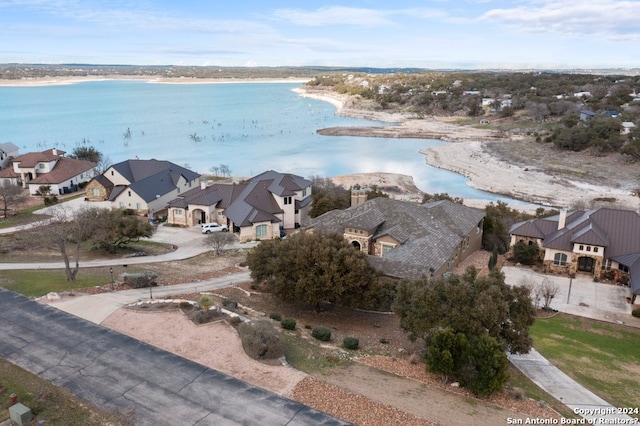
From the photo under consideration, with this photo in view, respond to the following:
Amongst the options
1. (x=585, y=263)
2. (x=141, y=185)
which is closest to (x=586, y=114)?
(x=585, y=263)

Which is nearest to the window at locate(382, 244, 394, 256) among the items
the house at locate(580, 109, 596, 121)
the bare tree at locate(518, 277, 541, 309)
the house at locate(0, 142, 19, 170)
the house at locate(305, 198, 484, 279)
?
the house at locate(305, 198, 484, 279)

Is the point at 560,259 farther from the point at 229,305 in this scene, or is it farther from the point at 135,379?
the point at 135,379

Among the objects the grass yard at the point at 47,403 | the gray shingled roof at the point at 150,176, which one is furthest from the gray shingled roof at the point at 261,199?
the grass yard at the point at 47,403

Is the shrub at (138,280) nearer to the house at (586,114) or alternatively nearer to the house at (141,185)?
the house at (141,185)

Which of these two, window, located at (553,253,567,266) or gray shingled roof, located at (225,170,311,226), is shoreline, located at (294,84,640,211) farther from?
gray shingled roof, located at (225,170,311,226)

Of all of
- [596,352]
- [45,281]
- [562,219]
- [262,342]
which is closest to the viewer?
[262,342]

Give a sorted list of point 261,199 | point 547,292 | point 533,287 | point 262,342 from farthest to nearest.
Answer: point 261,199, point 533,287, point 547,292, point 262,342
